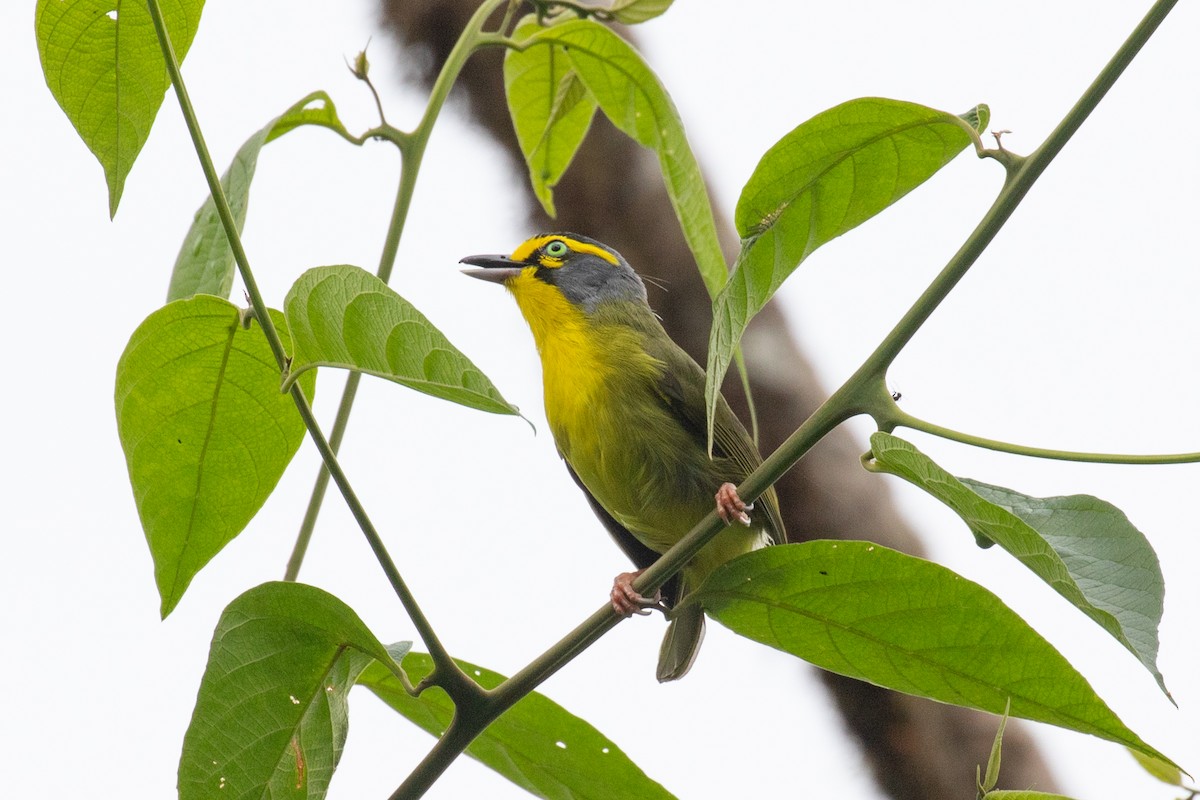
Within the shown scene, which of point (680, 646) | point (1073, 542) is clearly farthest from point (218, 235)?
point (680, 646)

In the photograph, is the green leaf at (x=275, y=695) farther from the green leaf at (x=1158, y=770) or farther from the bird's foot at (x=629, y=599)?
the green leaf at (x=1158, y=770)

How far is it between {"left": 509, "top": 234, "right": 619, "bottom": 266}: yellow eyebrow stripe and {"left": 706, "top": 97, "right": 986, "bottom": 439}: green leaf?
217 cm

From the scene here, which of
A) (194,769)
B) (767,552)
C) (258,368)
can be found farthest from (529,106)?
(194,769)

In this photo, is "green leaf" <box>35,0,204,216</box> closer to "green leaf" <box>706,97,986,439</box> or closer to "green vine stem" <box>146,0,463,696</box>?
"green vine stem" <box>146,0,463,696</box>

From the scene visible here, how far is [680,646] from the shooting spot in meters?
3.12

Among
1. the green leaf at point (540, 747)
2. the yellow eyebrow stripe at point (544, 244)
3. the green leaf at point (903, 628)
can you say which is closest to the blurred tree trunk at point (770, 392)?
the yellow eyebrow stripe at point (544, 244)

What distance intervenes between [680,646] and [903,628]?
1.64 metres

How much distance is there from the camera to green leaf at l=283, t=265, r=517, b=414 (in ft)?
4.16

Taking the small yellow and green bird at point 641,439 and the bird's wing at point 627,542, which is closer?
the small yellow and green bird at point 641,439

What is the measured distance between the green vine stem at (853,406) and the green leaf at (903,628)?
0.19m

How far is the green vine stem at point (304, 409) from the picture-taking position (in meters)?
1.38

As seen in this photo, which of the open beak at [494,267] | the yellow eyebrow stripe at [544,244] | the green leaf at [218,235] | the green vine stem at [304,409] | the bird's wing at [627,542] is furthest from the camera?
the yellow eyebrow stripe at [544,244]

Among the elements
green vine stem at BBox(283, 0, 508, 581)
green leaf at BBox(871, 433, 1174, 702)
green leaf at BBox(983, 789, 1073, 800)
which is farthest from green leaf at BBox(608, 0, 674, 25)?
green leaf at BBox(983, 789, 1073, 800)

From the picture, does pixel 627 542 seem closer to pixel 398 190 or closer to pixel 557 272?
pixel 557 272
